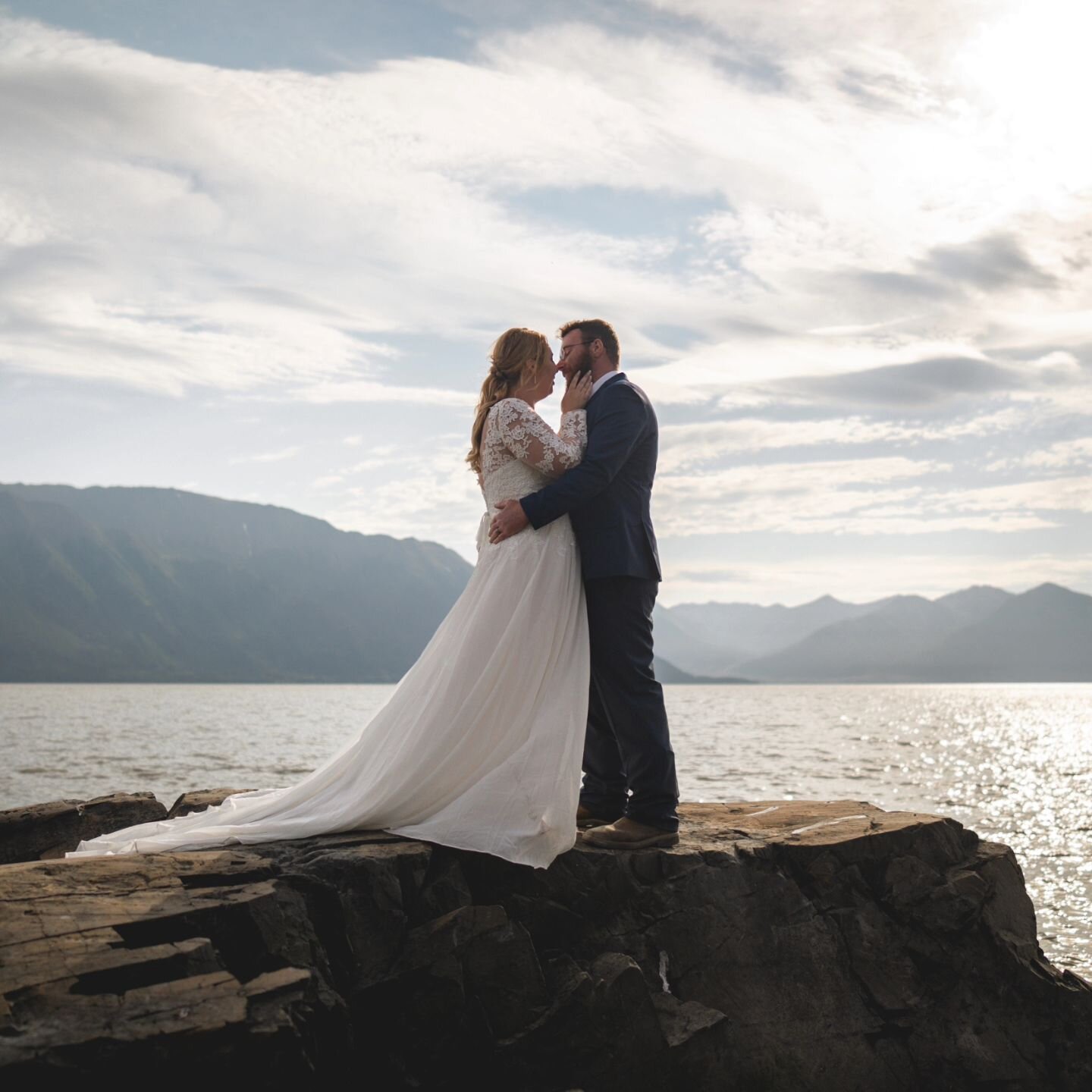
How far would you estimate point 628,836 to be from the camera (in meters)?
7.00

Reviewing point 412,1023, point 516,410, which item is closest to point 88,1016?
point 412,1023

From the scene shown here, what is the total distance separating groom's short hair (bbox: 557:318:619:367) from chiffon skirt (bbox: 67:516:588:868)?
56.0 inches

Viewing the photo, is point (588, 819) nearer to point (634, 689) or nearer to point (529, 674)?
point (634, 689)

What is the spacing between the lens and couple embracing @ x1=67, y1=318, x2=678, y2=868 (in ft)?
21.6

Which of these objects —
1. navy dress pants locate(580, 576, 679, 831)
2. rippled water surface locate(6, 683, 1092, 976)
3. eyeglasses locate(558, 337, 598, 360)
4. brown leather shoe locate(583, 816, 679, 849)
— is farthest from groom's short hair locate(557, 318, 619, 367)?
rippled water surface locate(6, 683, 1092, 976)

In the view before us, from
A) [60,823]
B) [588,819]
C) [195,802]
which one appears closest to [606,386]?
[588,819]

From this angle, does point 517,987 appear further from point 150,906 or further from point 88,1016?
point 88,1016

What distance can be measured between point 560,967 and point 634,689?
192 centimetres

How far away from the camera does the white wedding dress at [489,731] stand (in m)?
6.48

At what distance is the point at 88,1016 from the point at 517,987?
256 cm

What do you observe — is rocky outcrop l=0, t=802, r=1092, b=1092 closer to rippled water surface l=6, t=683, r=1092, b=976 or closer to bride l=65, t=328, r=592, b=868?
bride l=65, t=328, r=592, b=868

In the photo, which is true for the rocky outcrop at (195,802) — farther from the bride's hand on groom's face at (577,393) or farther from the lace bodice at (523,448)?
the bride's hand on groom's face at (577,393)

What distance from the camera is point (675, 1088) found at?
613 centimetres

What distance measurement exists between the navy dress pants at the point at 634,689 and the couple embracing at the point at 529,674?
12 mm
